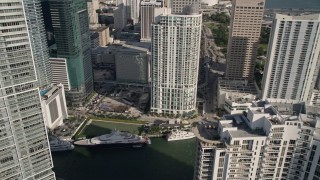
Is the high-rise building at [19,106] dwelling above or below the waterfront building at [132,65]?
above

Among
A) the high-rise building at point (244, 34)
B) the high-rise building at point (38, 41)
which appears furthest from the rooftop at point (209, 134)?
the high-rise building at point (244, 34)

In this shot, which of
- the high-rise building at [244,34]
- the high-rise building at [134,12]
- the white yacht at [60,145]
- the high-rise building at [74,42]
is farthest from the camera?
the high-rise building at [134,12]


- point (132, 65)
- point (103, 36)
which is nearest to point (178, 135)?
point (132, 65)

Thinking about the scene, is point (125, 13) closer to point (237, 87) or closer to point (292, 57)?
point (237, 87)

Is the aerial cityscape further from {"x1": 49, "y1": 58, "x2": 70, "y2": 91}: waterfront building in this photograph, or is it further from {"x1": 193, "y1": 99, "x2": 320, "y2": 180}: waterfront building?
{"x1": 49, "y1": 58, "x2": 70, "y2": 91}: waterfront building

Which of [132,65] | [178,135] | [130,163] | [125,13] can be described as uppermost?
[125,13]

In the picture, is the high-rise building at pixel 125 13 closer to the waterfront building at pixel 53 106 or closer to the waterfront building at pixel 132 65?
the waterfront building at pixel 132 65

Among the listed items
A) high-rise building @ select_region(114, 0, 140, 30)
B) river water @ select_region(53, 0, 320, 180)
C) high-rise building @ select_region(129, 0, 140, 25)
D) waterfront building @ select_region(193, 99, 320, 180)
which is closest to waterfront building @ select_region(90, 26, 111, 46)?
high-rise building @ select_region(114, 0, 140, 30)
